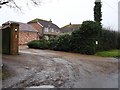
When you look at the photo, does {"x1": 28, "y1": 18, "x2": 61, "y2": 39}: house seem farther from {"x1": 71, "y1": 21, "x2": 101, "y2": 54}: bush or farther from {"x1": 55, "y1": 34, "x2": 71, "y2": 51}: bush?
{"x1": 71, "y1": 21, "x2": 101, "y2": 54}: bush

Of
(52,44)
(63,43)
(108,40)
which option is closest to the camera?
(63,43)

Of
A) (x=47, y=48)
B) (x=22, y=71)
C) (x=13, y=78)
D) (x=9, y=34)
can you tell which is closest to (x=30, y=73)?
(x=22, y=71)

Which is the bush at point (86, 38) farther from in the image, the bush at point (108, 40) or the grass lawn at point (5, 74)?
the grass lawn at point (5, 74)

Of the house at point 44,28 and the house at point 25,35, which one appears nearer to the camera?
the house at point 25,35

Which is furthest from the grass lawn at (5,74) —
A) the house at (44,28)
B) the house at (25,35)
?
the house at (44,28)

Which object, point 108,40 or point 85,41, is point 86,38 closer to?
point 85,41

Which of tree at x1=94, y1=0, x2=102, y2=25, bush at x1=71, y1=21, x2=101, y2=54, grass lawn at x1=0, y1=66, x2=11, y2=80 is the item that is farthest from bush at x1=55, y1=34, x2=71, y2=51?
grass lawn at x1=0, y1=66, x2=11, y2=80

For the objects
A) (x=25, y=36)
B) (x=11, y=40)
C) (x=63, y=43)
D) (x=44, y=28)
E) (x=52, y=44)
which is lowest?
(x=52, y=44)

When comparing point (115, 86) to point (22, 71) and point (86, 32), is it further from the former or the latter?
point (86, 32)

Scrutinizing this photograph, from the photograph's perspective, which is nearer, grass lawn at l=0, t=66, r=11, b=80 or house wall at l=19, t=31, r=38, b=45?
grass lawn at l=0, t=66, r=11, b=80

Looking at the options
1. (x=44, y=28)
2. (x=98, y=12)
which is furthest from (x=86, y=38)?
(x=44, y=28)

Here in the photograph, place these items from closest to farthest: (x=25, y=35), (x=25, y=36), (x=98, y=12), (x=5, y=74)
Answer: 1. (x=5, y=74)
2. (x=98, y=12)
3. (x=25, y=36)
4. (x=25, y=35)

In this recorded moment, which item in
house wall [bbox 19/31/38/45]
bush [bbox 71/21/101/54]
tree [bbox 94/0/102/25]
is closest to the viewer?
bush [bbox 71/21/101/54]

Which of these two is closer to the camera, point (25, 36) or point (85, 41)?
point (85, 41)
